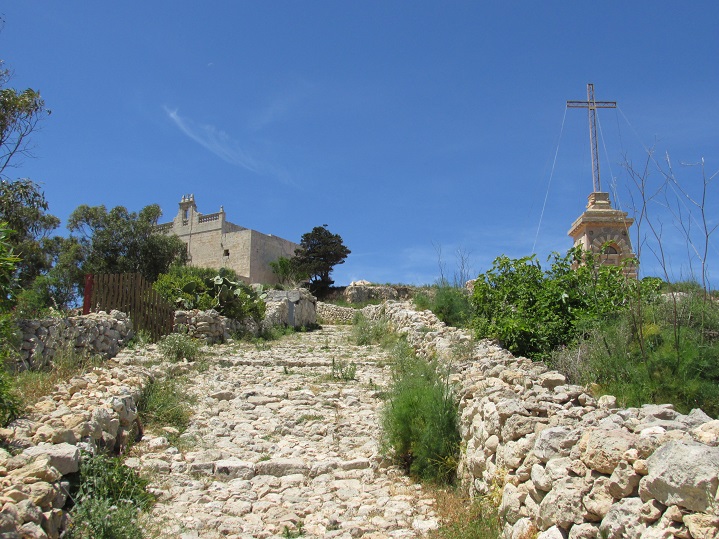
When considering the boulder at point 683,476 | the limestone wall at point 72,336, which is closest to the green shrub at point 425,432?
the boulder at point 683,476

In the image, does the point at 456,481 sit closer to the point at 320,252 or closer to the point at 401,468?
the point at 401,468

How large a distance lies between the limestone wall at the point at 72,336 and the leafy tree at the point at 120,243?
79.4 ft

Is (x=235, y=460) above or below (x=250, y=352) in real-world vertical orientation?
below

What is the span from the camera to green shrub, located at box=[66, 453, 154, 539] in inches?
176

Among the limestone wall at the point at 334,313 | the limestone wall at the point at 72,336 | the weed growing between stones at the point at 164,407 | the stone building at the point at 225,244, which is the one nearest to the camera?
the weed growing between stones at the point at 164,407

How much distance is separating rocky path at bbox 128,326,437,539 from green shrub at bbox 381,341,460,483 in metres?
0.21

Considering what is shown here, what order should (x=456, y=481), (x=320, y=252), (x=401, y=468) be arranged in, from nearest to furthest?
(x=456, y=481) < (x=401, y=468) < (x=320, y=252)

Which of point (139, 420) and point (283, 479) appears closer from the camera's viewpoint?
point (283, 479)

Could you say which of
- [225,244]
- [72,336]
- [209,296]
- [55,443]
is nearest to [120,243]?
[225,244]

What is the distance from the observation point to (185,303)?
15.8 metres

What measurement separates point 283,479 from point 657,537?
13.3 feet

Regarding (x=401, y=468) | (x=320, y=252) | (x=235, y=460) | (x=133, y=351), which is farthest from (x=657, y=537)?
(x=320, y=252)

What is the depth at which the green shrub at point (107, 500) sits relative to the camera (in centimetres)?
446

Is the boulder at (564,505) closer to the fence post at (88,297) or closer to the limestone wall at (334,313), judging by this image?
the fence post at (88,297)
